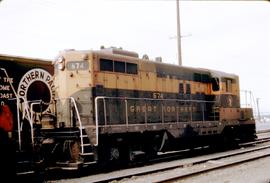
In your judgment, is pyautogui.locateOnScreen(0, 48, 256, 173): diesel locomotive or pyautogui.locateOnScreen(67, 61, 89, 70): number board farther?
pyautogui.locateOnScreen(67, 61, 89, 70): number board

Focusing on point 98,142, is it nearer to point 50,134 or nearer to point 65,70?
point 50,134

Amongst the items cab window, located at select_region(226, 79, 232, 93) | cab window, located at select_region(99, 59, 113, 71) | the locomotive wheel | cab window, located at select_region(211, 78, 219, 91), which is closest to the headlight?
cab window, located at select_region(99, 59, 113, 71)

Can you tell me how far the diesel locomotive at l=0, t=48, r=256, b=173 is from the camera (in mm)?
10969

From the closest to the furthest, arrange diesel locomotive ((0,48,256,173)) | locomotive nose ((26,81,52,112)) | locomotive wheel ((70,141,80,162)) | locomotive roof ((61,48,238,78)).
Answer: locomotive wheel ((70,141,80,162))
diesel locomotive ((0,48,256,173))
locomotive roof ((61,48,238,78))
locomotive nose ((26,81,52,112))

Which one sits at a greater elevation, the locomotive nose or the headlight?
the headlight

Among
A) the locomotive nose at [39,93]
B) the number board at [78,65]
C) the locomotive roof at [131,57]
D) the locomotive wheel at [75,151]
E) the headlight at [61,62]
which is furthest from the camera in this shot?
the locomotive nose at [39,93]

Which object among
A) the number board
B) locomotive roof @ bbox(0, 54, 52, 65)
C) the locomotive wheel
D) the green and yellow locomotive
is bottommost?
the locomotive wheel

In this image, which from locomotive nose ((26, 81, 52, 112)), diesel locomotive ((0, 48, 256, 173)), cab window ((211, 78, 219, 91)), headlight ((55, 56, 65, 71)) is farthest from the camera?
cab window ((211, 78, 219, 91))

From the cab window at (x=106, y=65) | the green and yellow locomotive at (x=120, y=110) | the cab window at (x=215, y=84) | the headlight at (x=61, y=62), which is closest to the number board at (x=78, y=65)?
the green and yellow locomotive at (x=120, y=110)

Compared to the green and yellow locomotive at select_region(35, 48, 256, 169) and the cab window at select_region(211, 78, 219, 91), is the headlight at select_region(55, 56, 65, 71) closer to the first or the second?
the green and yellow locomotive at select_region(35, 48, 256, 169)

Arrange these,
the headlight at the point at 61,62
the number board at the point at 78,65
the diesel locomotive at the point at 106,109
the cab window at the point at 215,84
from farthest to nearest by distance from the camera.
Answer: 1. the cab window at the point at 215,84
2. the headlight at the point at 61,62
3. the number board at the point at 78,65
4. the diesel locomotive at the point at 106,109

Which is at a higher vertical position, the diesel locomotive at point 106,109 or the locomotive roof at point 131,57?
the locomotive roof at point 131,57

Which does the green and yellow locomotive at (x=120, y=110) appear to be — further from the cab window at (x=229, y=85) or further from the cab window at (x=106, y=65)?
the cab window at (x=229, y=85)

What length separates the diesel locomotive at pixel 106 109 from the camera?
11.0m
